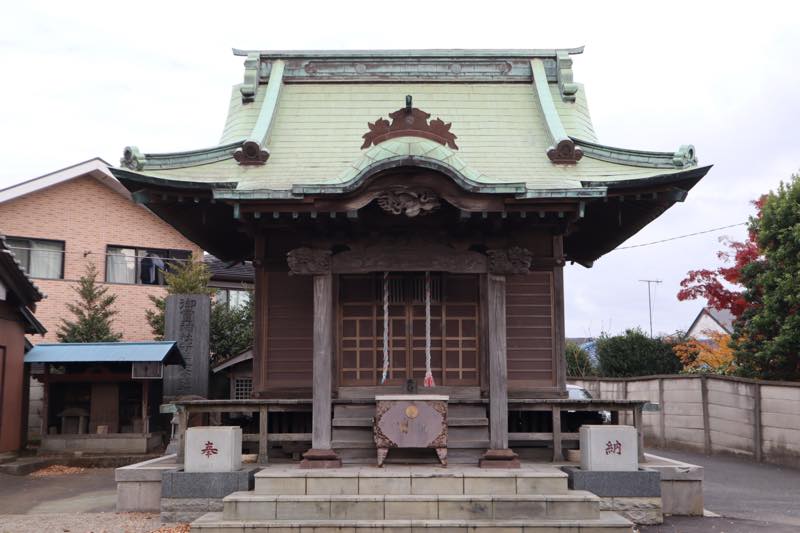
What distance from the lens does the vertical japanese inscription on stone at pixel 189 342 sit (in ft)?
67.1

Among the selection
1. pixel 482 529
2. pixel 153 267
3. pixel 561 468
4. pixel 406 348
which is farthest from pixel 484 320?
pixel 153 267

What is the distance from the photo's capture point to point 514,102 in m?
15.4

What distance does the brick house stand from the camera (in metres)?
27.2

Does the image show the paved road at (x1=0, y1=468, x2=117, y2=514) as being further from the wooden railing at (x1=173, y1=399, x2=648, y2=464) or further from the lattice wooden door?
the lattice wooden door

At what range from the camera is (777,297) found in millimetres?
19812

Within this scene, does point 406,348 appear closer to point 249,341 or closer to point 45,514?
point 45,514

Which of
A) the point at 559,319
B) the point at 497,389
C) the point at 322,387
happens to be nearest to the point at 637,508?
the point at 497,389

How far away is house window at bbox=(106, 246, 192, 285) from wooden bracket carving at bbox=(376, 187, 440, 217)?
61.4ft

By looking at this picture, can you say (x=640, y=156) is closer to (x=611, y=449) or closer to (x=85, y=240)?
(x=611, y=449)

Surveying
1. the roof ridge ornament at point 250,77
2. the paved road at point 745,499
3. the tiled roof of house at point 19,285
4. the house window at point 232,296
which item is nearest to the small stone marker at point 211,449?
the paved road at point 745,499

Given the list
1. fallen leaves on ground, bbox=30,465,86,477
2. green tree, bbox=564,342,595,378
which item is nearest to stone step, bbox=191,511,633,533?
fallen leaves on ground, bbox=30,465,86,477

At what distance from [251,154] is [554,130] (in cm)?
532

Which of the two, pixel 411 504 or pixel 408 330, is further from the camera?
pixel 408 330

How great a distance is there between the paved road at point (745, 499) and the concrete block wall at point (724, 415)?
1.42 feet
